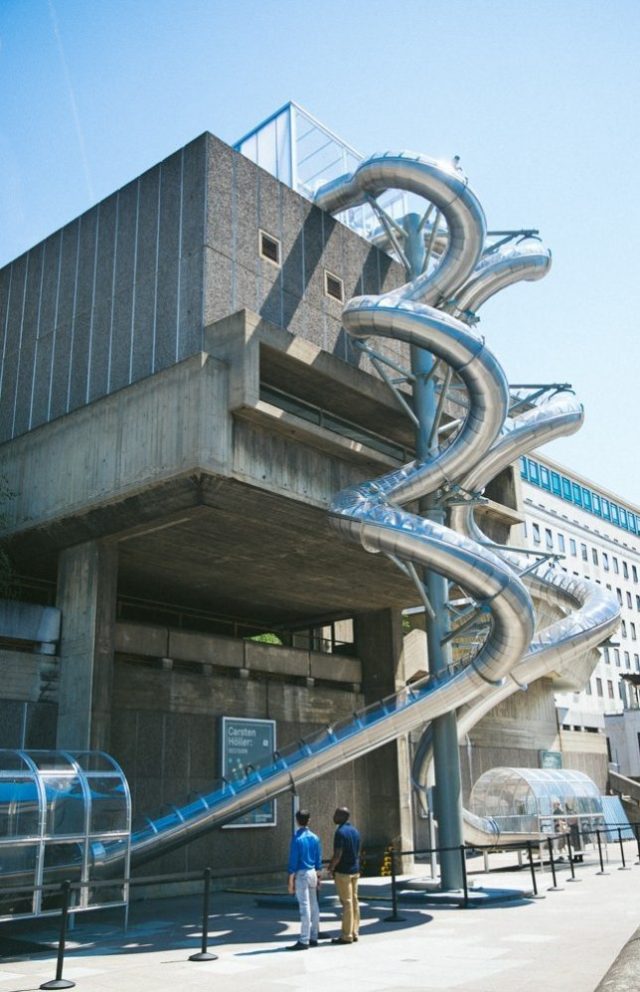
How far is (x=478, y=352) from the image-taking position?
1889 cm

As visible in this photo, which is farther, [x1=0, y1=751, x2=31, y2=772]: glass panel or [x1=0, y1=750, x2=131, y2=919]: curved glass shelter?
[x1=0, y1=751, x2=31, y2=772]: glass panel

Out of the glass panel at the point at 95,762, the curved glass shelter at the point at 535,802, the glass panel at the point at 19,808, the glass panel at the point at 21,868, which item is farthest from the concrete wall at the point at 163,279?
the curved glass shelter at the point at 535,802

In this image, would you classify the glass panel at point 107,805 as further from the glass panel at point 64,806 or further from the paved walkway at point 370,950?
the paved walkway at point 370,950

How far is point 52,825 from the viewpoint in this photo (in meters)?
13.4

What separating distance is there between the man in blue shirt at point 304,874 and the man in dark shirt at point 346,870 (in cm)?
29

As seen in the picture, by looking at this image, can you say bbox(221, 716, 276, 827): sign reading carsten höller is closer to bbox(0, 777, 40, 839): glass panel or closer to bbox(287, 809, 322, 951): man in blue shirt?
bbox(0, 777, 40, 839): glass panel

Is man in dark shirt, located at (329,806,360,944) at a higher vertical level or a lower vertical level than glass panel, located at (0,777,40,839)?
lower

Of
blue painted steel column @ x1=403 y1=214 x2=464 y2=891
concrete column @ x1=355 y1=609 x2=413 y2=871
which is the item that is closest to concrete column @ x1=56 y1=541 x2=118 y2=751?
blue painted steel column @ x1=403 y1=214 x2=464 y2=891

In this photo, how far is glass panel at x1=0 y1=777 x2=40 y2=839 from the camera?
512 inches

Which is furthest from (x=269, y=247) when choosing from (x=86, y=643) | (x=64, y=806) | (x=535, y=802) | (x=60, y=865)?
(x=535, y=802)

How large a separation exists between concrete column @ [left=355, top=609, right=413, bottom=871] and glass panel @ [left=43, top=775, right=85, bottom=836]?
52.2 feet

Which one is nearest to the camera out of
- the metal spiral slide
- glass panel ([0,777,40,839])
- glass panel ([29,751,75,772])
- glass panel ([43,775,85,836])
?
glass panel ([0,777,40,839])

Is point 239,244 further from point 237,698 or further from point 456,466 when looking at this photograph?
point 237,698

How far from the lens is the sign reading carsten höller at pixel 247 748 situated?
24.7 meters
